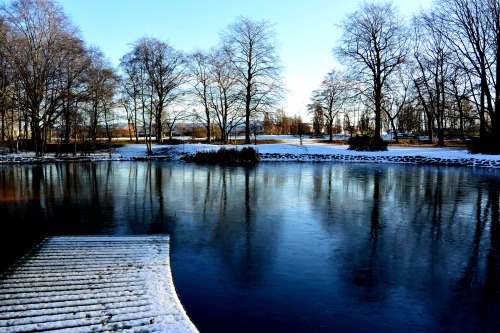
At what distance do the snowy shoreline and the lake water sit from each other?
14.5 metres

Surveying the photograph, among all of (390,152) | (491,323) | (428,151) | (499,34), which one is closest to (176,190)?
(491,323)

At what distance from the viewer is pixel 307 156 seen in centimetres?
3341

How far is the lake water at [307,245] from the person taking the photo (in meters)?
4.61

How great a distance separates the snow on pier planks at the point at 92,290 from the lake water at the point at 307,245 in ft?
1.15

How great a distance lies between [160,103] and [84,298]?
37874mm

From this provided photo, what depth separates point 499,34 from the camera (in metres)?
28.6

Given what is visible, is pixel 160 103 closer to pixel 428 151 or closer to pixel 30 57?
pixel 30 57

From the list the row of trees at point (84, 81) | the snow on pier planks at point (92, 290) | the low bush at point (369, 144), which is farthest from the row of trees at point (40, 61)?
the snow on pier planks at point (92, 290)

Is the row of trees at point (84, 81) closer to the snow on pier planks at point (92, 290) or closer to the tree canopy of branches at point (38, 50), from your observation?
the tree canopy of branches at point (38, 50)

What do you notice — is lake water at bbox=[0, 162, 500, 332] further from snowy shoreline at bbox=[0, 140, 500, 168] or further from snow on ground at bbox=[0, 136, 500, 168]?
snow on ground at bbox=[0, 136, 500, 168]

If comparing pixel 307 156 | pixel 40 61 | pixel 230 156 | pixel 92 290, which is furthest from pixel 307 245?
pixel 40 61

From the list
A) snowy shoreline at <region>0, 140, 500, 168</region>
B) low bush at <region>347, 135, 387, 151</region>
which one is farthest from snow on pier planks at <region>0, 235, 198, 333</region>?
low bush at <region>347, 135, 387, 151</region>

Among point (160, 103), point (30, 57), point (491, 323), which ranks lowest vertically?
point (491, 323)

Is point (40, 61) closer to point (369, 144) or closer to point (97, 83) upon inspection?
point (97, 83)
